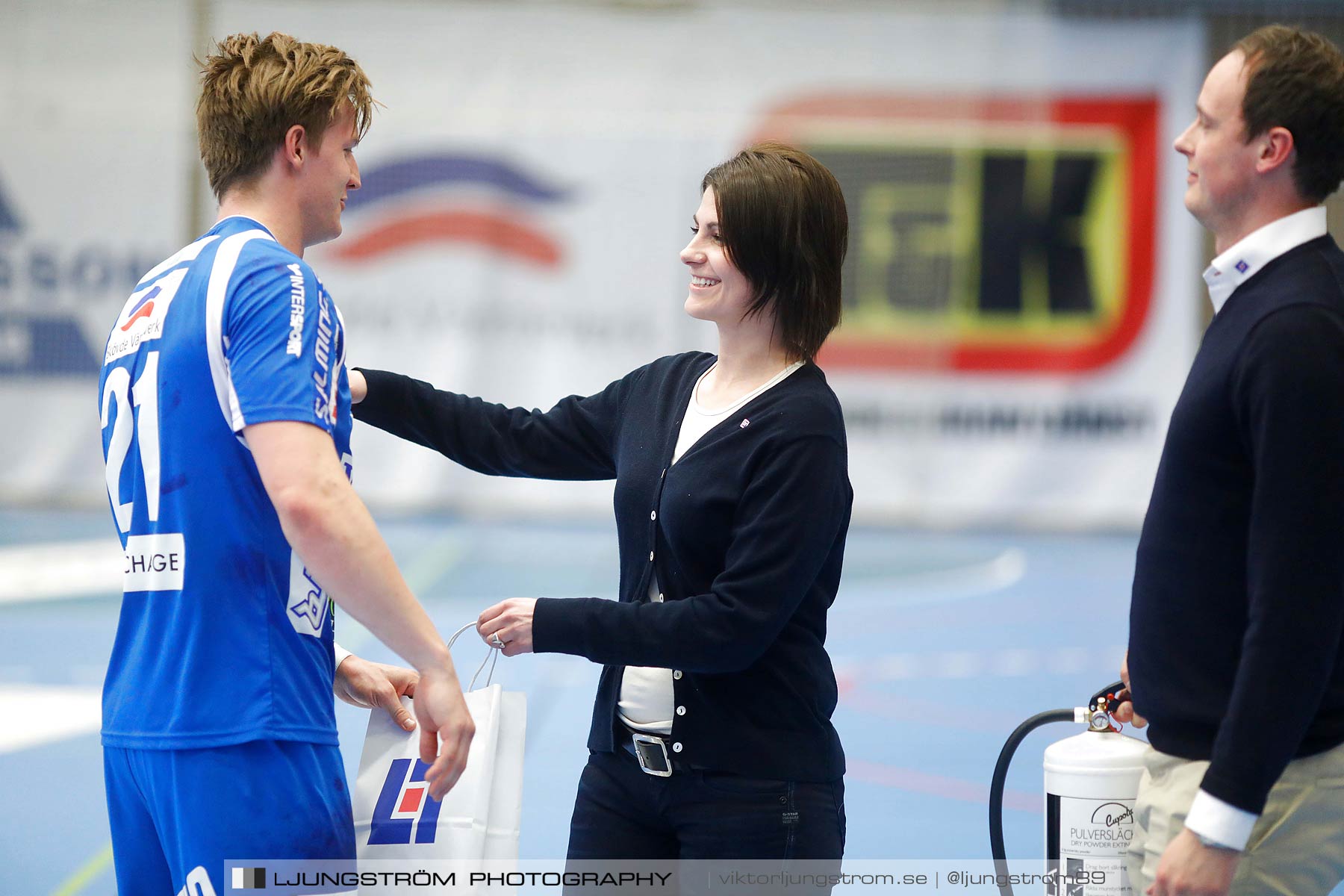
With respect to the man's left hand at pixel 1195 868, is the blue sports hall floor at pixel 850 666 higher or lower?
lower

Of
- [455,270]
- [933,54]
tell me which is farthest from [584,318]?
[933,54]

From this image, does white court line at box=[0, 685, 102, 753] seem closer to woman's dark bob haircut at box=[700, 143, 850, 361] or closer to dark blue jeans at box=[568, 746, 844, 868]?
dark blue jeans at box=[568, 746, 844, 868]

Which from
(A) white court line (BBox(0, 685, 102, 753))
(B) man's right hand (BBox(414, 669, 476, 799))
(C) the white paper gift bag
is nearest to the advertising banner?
(A) white court line (BBox(0, 685, 102, 753))

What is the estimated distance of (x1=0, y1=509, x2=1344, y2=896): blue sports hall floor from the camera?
4480 mm

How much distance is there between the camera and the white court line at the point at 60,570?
862cm

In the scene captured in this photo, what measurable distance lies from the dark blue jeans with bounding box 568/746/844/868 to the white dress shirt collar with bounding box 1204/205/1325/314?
108cm

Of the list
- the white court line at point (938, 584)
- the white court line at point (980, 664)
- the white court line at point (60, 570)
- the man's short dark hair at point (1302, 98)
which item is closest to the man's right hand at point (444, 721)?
the man's short dark hair at point (1302, 98)

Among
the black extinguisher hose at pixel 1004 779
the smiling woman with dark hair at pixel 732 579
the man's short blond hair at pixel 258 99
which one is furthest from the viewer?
the black extinguisher hose at pixel 1004 779

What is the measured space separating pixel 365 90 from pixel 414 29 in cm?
1150

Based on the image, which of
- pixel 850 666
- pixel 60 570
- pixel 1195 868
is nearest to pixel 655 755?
pixel 1195 868

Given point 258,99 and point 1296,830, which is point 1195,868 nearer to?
point 1296,830

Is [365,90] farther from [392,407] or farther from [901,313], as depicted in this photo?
[901,313]

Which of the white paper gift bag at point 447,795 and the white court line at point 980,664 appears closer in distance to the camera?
the white paper gift bag at point 447,795

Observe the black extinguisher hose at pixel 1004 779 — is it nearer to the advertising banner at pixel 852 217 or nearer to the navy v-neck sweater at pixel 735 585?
the navy v-neck sweater at pixel 735 585
